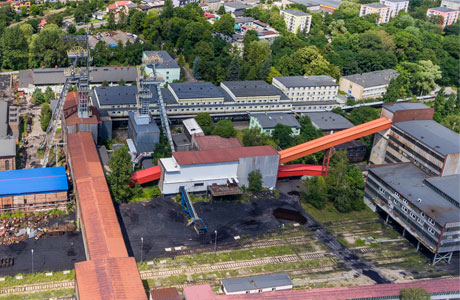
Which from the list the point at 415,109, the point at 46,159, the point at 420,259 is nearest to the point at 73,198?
the point at 46,159

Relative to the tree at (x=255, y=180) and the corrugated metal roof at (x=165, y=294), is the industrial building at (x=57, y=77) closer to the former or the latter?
the tree at (x=255, y=180)

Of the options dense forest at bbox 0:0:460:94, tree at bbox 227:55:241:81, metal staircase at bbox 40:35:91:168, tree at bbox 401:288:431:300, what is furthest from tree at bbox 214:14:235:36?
tree at bbox 401:288:431:300

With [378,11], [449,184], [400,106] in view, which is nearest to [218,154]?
[449,184]

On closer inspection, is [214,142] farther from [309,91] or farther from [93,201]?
[309,91]

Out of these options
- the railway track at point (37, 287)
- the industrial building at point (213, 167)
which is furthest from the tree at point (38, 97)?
the railway track at point (37, 287)

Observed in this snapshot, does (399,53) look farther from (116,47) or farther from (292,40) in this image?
(116,47)

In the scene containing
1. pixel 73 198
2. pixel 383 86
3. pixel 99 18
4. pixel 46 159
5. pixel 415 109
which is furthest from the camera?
pixel 99 18
